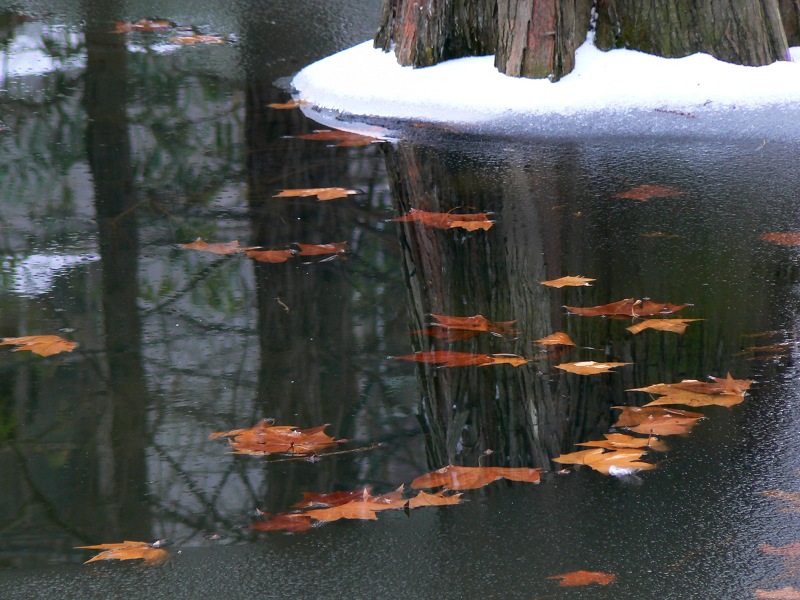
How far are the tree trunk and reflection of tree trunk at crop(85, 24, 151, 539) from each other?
1827mm

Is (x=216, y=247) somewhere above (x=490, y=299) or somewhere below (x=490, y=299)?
above

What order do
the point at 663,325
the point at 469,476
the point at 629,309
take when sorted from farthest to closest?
the point at 629,309, the point at 663,325, the point at 469,476

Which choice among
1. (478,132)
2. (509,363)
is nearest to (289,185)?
(478,132)

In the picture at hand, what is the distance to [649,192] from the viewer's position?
4629 millimetres

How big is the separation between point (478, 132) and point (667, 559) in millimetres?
3690

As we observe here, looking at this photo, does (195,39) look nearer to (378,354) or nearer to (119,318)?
(119,318)

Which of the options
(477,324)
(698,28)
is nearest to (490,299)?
(477,324)

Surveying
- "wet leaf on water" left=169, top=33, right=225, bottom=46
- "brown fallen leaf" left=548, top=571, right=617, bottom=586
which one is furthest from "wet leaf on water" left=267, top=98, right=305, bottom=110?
"brown fallen leaf" left=548, top=571, right=617, bottom=586

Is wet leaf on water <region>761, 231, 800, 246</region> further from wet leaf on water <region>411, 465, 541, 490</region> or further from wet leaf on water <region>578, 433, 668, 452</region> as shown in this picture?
wet leaf on water <region>411, 465, 541, 490</region>

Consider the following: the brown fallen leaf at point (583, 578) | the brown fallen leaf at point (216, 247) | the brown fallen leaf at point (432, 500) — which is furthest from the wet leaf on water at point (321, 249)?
the brown fallen leaf at point (583, 578)

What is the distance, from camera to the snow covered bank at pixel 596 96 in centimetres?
557

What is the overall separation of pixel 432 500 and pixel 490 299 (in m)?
1.22

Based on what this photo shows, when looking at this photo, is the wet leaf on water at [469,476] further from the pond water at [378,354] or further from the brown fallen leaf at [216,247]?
the brown fallen leaf at [216,247]

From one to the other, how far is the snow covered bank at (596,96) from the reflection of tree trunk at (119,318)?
48.8 inches
